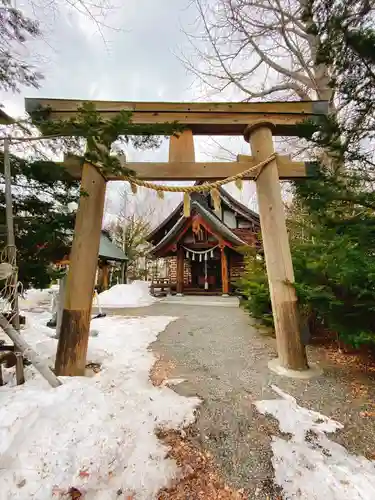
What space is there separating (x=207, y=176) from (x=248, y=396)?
278 centimetres

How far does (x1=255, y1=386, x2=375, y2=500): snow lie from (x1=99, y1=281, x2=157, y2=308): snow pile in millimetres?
8878

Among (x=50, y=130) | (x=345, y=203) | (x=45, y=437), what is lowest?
(x=45, y=437)

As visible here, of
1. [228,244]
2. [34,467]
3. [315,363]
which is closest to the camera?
[34,467]

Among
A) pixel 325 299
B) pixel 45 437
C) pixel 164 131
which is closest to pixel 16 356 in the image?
pixel 45 437

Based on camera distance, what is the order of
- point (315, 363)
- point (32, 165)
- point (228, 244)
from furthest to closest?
point (228, 244)
point (315, 363)
point (32, 165)

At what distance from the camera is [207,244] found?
12969mm

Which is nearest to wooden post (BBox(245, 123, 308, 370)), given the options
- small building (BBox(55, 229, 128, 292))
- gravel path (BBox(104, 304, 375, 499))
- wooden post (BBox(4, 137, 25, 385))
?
gravel path (BBox(104, 304, 375, 499))

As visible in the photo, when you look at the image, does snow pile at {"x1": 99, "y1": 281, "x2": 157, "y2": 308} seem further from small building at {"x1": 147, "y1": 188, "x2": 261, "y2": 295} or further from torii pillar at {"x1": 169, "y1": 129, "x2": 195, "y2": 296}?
torii pillar at {"x1": 169, "y1": 129, "x2": 195, "y2": 296}

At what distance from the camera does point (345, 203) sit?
256cm

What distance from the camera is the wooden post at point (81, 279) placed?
9.73 feet

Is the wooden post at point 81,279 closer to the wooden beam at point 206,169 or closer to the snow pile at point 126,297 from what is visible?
the wooden beam at point 206,169

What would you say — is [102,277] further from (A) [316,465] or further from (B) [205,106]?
(A) [316,465]

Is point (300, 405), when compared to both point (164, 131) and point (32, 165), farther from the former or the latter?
point (32, 165)

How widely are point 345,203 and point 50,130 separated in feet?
9.81
